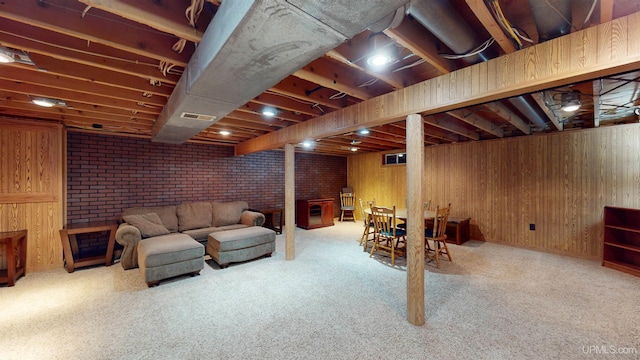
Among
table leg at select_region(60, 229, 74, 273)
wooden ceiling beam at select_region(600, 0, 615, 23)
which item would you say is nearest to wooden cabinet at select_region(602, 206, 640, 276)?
wooden ceiling beam at select_region(600, 0, 615, 23)

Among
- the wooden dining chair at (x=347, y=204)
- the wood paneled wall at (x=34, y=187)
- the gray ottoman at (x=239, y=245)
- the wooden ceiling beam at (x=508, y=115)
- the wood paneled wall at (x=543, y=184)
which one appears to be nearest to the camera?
the wooden ceiling beam at (x=508, y=115)

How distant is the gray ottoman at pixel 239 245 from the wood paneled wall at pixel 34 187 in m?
2.32

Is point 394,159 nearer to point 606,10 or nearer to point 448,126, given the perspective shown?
point 448,126

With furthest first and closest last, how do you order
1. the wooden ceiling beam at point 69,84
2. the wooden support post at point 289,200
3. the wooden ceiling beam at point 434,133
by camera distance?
the wooden ceiling beam at point 434,133
the wooden support post at point 289,200
the wooden ceiling beam at point 69,84

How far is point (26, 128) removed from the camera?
3.59 metres

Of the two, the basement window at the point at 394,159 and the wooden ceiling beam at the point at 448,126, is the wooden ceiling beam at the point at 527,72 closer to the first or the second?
the wooden ceiling beam at the point at 448,126

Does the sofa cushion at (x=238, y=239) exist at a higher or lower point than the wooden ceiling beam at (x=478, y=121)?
lower

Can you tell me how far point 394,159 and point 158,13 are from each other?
6.69m

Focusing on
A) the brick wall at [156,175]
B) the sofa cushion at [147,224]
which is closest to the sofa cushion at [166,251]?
the sofa cushion at [147,224]

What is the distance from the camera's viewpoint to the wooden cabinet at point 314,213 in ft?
22.4

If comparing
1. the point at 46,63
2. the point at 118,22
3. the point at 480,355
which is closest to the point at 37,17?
the point at 118,22

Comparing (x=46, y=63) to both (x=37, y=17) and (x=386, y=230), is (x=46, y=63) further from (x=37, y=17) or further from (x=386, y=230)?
(x=386, y=230)

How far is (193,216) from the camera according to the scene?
496 cm

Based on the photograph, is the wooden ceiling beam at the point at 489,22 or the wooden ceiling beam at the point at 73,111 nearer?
the wooden ceiling beam at the point at 489,22
